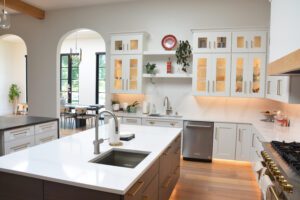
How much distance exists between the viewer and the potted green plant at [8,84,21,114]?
9.85 m

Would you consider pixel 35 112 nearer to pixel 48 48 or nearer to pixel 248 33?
pixel 48 48

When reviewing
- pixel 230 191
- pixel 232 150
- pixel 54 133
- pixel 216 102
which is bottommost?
pixel 230 191

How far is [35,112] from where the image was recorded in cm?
595

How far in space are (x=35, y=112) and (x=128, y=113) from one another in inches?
109

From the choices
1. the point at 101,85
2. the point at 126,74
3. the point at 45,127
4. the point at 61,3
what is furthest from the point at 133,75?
the point at 101,85

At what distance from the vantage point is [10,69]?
10.0 metres

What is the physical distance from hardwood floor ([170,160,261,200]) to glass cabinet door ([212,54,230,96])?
4.46 ft

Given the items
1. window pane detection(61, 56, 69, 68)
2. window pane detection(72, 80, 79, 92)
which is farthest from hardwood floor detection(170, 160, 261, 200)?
window pane detection(61, 56, 69, 68)

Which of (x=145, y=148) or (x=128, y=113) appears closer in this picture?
(x=145, y=148)

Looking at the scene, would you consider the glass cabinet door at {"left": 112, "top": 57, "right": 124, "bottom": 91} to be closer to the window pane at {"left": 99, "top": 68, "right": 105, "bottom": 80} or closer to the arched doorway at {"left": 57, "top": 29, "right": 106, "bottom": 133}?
the arched doorway at {"left": 57, "top": 29, "right": 106, "bottom": 133}

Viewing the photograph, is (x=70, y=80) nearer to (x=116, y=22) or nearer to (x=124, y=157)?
(x=116, y=22)

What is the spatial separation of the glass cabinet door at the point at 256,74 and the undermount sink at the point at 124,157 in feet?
9.55

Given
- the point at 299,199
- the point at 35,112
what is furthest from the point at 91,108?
the point at 299,199

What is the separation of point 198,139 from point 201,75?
48.9 inches
